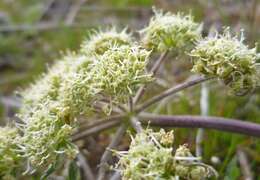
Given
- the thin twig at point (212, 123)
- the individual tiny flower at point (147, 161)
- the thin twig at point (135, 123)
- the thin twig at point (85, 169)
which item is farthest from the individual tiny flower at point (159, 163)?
the thin twig at point (85, 169)

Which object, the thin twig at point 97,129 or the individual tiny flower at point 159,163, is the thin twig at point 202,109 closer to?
the thin twig at point 97,129

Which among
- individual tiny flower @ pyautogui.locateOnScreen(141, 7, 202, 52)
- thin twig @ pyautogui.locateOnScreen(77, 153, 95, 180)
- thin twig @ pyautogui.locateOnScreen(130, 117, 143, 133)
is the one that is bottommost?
thin twig @ pyautogui.locateOnScreen(77, 153, 95, 180)

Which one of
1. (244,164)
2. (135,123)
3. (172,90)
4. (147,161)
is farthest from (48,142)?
(244,164)

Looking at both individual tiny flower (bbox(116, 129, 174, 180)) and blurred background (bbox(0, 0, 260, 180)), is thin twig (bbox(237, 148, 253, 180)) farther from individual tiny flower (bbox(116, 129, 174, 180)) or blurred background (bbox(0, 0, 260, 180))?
individual tiny flower (bbox(116, 129, 174, 180))

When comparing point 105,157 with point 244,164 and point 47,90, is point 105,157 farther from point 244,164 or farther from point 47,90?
point 244,164

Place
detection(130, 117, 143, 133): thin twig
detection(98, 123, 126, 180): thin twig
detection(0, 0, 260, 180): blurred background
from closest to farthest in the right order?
detection(130, 117, 143, 133): thin twig < detection(98, 123, 126, 180): thin twig < detection(0, 0, 260, 180): blurred background

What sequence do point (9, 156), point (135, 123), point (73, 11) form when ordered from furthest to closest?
point (73, 11) → point (9, 156) → point (135, 123)

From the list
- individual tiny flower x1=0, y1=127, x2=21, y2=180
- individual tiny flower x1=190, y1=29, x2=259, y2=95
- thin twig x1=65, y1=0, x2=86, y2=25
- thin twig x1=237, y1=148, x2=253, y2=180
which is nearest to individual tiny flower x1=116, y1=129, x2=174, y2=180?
individual tiny flower x1=190, y1=29, x2=259, y2=95

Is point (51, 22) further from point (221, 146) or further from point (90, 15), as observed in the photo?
point (221, 146)
